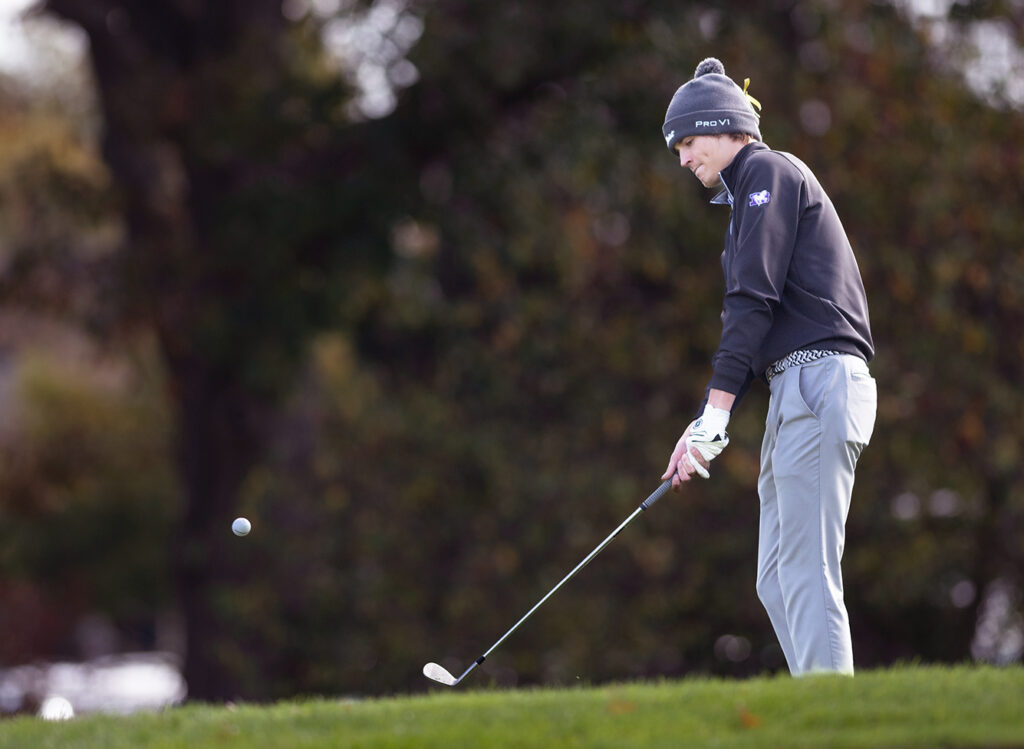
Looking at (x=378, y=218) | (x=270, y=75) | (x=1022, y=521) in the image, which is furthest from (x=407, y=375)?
(x=1022, y=521)

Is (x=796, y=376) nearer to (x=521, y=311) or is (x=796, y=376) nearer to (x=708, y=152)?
(x=708, y=152)

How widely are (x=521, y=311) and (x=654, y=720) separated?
10.3 metres

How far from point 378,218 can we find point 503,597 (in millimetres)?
4064

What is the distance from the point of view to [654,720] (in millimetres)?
5238

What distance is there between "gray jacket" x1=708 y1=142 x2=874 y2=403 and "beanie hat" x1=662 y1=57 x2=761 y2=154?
0.18m

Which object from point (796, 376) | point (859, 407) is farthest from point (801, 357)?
point (859, 407)

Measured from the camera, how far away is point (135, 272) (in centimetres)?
1555

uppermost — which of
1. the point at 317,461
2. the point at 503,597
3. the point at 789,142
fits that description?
the point at 789,142

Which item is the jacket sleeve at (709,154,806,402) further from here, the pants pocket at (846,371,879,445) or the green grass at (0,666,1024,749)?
the green grass at (0,666,1024,749)

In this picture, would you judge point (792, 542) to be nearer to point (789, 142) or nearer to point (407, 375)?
point (789, 142)

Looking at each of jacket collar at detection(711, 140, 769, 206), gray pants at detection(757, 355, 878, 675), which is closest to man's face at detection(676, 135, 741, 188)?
jacket collar at detection(711, 140, 769, 206)

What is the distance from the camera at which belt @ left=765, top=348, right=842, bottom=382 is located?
5734mm

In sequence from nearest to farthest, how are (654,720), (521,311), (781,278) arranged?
(654,720)
(781,278)
(521,311)

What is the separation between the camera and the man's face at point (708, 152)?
607cm
